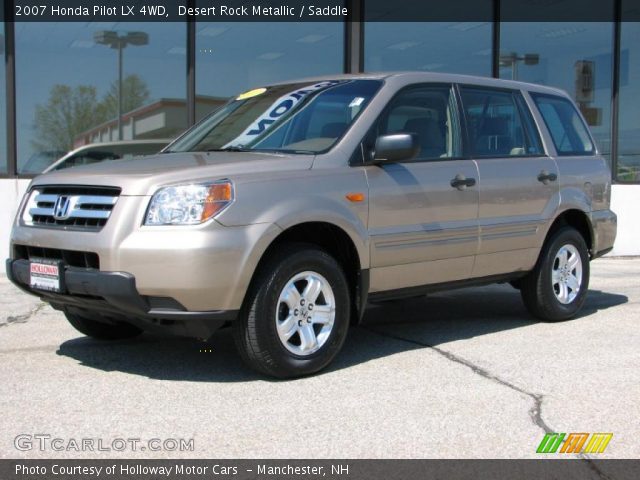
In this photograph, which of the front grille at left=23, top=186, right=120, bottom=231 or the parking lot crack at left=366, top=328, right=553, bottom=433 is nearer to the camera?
the parking lot crack at left=366, top=328, right=553, bottom=433

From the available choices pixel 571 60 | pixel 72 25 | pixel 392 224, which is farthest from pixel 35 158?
pixel 571 60

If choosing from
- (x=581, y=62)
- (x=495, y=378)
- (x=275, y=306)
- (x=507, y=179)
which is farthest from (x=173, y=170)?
(x=581, y=62)

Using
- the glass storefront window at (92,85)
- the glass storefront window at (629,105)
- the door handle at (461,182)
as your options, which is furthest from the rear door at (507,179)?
the glass storefront window at (629,105)

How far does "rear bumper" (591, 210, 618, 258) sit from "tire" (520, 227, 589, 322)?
168mm

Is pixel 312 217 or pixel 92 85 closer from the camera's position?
pixel 312 217

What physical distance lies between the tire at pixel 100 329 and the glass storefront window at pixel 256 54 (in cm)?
540

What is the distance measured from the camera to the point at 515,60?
1246 cm

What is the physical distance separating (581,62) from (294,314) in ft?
31.4

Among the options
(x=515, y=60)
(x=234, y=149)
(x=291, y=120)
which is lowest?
(x=234, y=149)

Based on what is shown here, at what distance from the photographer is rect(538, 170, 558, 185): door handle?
6.34 metres

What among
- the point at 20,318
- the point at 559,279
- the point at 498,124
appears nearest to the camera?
the point at 498,124

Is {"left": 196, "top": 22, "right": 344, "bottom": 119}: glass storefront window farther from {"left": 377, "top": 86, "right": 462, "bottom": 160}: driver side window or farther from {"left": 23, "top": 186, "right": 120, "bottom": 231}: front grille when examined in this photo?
{"left": 23, "top": 186, "right": 120, "bottom": 231}: front grille
